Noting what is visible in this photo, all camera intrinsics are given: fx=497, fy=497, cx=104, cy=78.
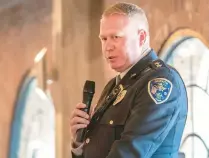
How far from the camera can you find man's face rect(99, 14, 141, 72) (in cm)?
113

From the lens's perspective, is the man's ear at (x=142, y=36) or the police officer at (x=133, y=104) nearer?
the police officer at (x=133, y=104)

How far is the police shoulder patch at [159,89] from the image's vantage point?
105 centimetres

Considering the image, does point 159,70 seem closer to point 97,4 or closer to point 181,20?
point 181,20

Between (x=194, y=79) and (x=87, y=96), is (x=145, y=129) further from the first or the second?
(x=194, y=79)

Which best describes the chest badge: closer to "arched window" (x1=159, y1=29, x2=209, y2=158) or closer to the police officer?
the police officer

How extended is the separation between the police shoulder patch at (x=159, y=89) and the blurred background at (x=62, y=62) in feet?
3.35

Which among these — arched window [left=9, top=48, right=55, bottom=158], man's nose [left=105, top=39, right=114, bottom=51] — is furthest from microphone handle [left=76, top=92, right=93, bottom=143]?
arched window [left=9, top=48, right=55, bottom=158]

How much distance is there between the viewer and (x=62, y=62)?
2221mm

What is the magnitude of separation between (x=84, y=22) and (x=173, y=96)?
1.23m

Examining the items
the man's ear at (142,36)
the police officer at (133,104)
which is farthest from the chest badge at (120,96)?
the man's ear at (142,36)

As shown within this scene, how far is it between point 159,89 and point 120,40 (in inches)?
6.1

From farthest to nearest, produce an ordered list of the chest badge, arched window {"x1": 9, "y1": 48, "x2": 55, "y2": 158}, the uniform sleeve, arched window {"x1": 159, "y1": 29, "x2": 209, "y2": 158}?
1. arched window {"x1": 9, "y1": 48, "x2": 55, "y2": 158}
2. arched window {"x1": 159, "y1": 29, "x2": 209, "y2": 158}
3. the chest badge
4. the uniform sleeve

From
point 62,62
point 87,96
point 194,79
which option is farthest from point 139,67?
point 62,62

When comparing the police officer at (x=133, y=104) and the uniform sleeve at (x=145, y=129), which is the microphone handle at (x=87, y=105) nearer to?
the police officer at (x=133, y=104)
